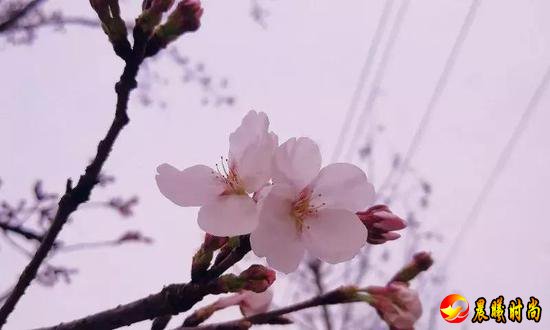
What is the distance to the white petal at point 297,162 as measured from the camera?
843mm

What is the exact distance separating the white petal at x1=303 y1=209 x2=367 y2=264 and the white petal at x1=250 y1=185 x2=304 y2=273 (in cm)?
3

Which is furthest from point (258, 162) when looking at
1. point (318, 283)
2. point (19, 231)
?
point (318, 283)

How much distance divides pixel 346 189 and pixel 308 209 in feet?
0.26

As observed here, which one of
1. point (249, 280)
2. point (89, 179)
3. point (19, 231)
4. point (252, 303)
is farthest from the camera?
point (19, 231)

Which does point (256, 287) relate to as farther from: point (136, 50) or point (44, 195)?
point (44, 195)

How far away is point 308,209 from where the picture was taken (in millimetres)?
911

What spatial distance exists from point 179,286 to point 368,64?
345 cm

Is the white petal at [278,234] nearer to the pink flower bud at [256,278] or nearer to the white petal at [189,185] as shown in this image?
the pink flower bud at [256,278]

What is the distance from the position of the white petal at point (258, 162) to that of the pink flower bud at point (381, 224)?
20 centimetres

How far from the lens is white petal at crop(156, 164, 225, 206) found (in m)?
0.88

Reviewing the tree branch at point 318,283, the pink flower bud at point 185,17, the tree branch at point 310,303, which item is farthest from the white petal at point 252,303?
the tree branch at point 318,283

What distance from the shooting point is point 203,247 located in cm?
86

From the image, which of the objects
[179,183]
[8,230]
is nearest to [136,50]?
[179,183]

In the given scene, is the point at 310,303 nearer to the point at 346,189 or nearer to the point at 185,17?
the point at 346,189
